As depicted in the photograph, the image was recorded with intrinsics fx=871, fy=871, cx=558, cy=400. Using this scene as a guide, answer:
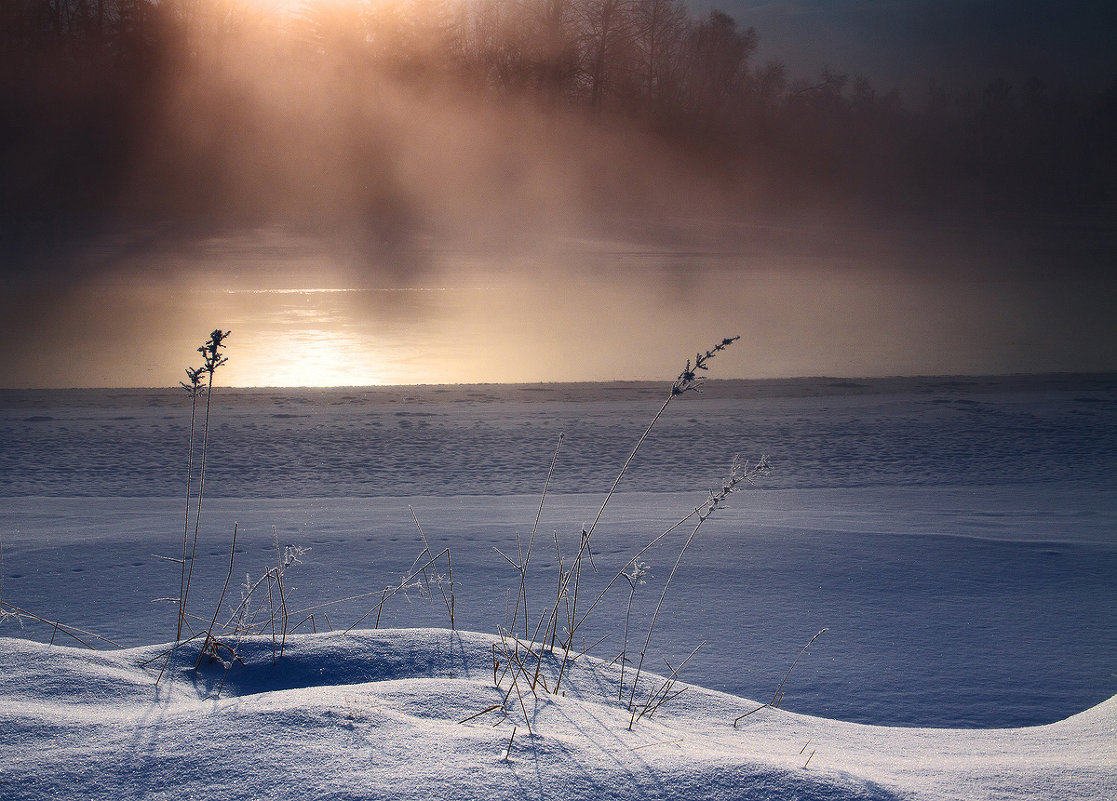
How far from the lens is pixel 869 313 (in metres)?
16.0

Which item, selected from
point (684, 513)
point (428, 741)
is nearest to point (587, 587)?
point (684, 513)

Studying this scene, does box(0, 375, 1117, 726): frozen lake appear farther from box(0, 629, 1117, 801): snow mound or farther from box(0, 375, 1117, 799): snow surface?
box(0, 629, 1117, 801): snow mound

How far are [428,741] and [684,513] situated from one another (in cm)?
234

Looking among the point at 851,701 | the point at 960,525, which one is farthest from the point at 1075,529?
the point at 851,701

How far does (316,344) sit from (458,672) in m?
9.53

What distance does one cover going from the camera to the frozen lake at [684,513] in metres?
2.06

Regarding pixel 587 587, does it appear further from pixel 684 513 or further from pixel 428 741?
pixel 428 741

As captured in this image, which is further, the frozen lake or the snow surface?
the frozen lake

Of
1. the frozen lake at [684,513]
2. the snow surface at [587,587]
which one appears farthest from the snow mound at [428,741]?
the frozen lake at [684,513]

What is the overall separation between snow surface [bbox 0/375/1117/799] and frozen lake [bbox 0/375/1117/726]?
2cm

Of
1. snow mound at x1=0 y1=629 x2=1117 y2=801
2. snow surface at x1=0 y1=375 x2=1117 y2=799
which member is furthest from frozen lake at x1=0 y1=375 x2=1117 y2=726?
snow mound at x1=0 y1=629 x2=1117 y2=801

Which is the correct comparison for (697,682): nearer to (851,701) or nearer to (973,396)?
(851,701)

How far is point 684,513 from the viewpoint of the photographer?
3.37 metres

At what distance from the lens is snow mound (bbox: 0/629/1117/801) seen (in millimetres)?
1021
